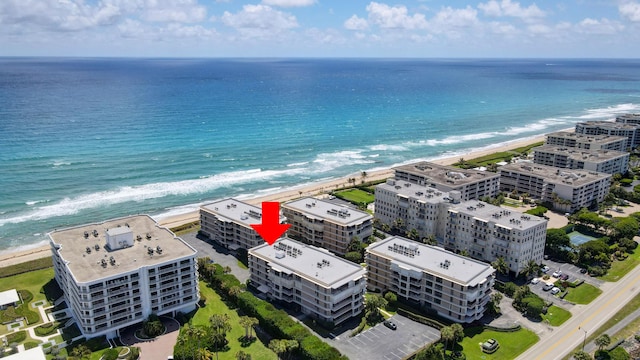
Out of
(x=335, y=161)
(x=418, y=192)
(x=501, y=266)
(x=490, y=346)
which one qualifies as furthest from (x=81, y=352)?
(x=335, y=161)

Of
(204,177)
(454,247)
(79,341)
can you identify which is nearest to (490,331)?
(454,247)

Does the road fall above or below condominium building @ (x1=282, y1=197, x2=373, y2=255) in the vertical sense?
below

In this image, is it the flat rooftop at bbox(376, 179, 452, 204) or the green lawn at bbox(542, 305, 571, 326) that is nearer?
the green lawn at bbox(542, 305, 571, 326)

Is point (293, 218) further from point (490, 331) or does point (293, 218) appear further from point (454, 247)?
point (490, 331)

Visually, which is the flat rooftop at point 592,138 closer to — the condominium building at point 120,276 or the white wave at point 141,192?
the white wave at point 141,192

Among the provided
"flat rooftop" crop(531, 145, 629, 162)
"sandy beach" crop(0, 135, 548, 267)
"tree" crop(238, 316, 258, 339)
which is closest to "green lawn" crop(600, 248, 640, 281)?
"flat rooftop" crop(531, 145, 629, 162)

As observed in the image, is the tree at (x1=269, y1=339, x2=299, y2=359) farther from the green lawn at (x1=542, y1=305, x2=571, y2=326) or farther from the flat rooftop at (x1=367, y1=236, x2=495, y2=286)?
the green lawn at (x1=542, y1=305, x2=571, y2=326)

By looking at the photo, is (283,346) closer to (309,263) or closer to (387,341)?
(387,341)
